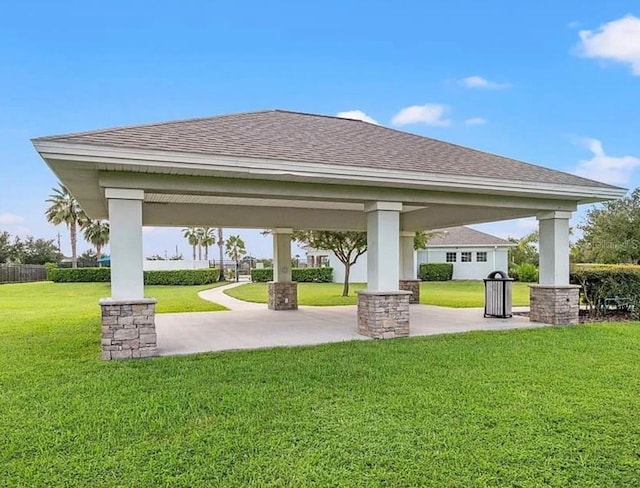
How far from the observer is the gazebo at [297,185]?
747 centimetres

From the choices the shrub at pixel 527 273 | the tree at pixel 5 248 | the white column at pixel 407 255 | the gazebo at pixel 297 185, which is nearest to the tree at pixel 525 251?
the shrub at pixel 527 273

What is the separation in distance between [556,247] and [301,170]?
670 centimetres

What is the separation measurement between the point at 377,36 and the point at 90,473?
1439 centimetres

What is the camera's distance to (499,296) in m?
12.4

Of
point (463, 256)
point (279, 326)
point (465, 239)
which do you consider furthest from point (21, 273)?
point (465, 239)

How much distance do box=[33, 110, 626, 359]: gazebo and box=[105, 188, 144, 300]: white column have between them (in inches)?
0.6

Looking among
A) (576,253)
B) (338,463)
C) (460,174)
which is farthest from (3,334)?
(576,253)

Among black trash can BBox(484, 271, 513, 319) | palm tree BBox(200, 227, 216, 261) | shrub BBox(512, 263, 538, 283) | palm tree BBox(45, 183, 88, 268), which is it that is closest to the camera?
black trash can BBox(484, 271, 513, 319)

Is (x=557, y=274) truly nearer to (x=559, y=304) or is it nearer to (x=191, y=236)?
(x=559, y=304)

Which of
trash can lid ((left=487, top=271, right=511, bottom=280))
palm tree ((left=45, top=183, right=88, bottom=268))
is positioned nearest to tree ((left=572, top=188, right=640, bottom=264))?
trash can lid ((left=487, top=271, right=511, bottom=280))

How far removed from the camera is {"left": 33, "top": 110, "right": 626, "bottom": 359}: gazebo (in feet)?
24.5

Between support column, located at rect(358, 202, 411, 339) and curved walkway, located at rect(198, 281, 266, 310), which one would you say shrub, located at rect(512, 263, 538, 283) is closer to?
curved walkway, located at rect(198, 281, 266, 310)

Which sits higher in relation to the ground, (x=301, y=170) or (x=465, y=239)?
(x=301, y=170)

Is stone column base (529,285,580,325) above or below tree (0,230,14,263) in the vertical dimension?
below
